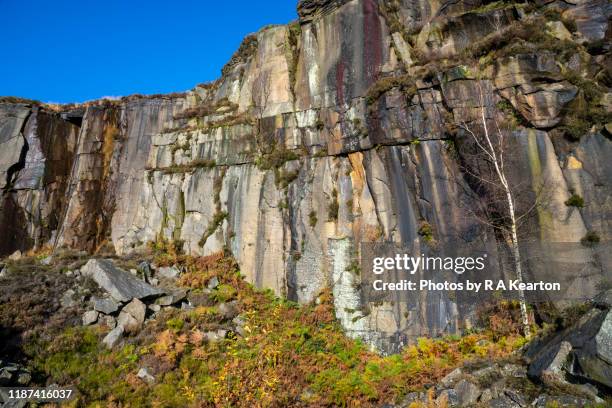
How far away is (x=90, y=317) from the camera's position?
1311 centimetres

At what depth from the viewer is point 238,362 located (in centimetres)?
1150

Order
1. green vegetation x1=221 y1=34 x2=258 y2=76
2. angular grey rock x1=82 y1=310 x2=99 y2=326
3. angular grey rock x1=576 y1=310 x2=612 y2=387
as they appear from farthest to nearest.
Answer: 1. green vegetation x1=221 y1=34 x2=258 y2=76
2. angular grey rock x1=82 y1=310 x2=99 y2=326
3. angular grey rock x1=576 y1=310 x2=612 y2=387

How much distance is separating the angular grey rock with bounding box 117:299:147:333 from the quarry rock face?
1.62ft

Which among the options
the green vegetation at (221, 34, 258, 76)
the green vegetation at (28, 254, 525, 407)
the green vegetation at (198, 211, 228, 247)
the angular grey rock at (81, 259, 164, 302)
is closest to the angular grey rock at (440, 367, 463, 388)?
the green vegetation at (28, 254, 525, 407)

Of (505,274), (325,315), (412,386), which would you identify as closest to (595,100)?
(505,274)

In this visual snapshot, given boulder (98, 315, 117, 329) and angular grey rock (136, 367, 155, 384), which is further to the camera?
boulder (98, 315, 117, 329)

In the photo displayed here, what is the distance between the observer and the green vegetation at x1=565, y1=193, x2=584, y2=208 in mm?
11648

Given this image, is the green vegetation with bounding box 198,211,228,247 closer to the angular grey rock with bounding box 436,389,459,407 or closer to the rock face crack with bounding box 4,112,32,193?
the angular grey rock with bounding box 436,389,459,407

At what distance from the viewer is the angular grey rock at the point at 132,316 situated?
505 inches

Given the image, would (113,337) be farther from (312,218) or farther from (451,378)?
(451,378)

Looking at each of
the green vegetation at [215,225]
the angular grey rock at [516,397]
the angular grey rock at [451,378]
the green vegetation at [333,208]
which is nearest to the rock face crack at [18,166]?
the green vegetation at [215,225]

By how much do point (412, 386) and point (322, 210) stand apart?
7.79m

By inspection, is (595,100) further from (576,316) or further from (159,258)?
(159,258)

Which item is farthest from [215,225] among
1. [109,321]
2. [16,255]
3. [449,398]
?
[449,398]
